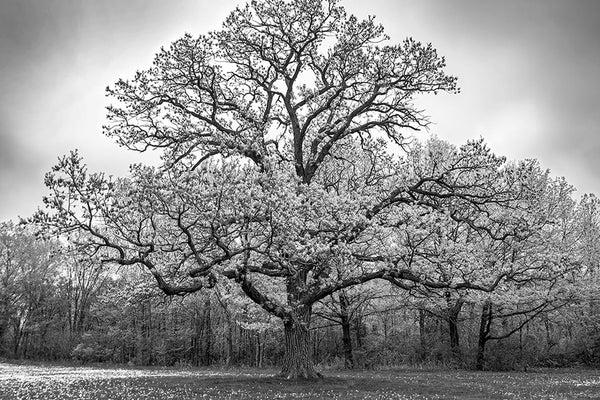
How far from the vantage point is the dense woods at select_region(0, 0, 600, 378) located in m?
13.5

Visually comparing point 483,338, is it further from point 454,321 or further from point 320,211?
point 320,211

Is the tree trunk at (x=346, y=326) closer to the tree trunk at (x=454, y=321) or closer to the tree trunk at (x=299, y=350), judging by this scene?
the tree trunk at (x=454, y=321)

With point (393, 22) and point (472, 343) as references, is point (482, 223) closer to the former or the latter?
point (472, 343)

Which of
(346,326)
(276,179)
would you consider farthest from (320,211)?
(346,326)

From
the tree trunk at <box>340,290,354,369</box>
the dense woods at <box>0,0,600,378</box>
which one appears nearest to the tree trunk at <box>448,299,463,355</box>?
the dense woods at <box>0,0,600,378</box>

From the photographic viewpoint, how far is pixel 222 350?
44562 mm

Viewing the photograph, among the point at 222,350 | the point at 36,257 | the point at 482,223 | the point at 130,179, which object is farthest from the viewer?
the point at 36,257

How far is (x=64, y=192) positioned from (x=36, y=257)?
4138cm

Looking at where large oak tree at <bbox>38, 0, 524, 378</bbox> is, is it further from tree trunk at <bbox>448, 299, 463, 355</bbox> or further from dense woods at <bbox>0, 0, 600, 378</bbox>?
tree trunk at <bbox>448, 299, 463, 355</bbox>

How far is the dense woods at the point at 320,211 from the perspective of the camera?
13469 mm

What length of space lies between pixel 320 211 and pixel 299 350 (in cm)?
624

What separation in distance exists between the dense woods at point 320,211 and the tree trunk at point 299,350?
0.26 feet

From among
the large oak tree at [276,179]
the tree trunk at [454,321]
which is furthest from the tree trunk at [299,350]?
the tree trunk at [454,321]

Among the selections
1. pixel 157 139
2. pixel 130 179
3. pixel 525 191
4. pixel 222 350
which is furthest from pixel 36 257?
pixel 525 191
